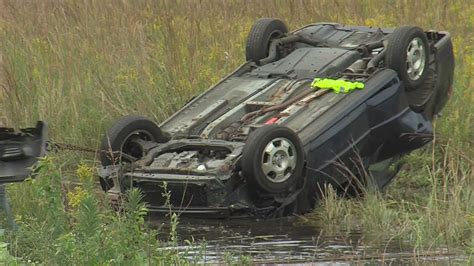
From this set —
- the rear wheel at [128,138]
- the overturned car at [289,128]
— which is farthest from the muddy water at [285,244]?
the rear wheel at [128,138]

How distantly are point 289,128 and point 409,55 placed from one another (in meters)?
1.44

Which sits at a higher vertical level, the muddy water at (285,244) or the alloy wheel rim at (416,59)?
the alloy wheel rim at (416,59)

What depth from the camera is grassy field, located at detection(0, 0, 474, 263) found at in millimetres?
11484

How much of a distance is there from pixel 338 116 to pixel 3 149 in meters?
3.62

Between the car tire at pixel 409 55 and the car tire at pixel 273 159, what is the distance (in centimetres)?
130

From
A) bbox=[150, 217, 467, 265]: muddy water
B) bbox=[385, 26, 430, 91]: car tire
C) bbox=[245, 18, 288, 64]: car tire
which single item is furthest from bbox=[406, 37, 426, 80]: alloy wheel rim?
bbox=[150, 217, 467, 265]: muddy water

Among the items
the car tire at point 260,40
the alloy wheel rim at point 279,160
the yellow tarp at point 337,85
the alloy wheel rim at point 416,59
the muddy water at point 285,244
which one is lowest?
the muddy water at point 285,244

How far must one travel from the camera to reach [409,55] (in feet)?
35.0

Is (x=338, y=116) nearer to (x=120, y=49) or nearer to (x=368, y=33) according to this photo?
(x=368, y=33)

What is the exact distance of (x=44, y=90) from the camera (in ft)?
41.7

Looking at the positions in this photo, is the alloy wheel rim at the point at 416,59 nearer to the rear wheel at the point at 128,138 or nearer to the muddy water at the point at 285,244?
the muddy water at the point at 285,244

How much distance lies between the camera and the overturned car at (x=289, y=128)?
962 cm

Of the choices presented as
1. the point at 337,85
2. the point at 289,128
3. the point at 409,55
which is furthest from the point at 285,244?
the point at 409,55

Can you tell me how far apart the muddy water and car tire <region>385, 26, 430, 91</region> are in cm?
154
